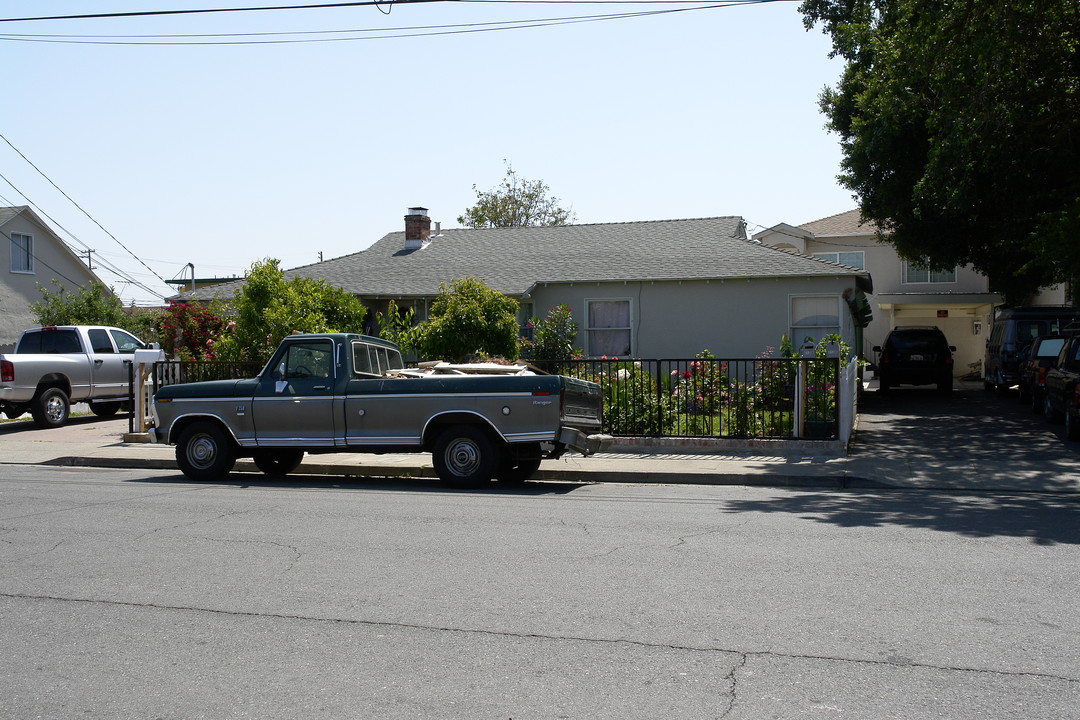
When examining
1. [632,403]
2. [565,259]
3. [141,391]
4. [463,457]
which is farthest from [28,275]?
[463,457]

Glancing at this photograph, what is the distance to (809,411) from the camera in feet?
48.4

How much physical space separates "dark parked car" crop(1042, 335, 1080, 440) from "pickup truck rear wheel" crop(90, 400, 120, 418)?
62.6 ft

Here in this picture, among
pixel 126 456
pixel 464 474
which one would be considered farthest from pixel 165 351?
pixel 464 474

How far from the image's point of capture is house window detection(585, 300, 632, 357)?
22.6 metres

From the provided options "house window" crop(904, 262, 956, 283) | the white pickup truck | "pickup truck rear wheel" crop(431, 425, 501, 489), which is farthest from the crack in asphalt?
"house window" crop(904, 262, 956, 283)

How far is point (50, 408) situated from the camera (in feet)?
64.0

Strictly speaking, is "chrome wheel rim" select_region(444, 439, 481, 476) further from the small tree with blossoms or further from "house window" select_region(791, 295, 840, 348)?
"house window" select_region(791, 295, 840, 348)

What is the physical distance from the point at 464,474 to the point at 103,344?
41.9 feet

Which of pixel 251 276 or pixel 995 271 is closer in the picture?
pixel 251 276

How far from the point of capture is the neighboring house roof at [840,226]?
38750 millimetres

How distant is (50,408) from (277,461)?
8612 mm

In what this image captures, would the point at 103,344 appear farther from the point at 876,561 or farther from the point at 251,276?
the point at 876,561

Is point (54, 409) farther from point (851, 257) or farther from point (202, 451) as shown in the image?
point (851, 257)

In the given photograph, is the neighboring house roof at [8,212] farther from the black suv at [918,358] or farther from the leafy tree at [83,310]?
the black suv at [918,358]
